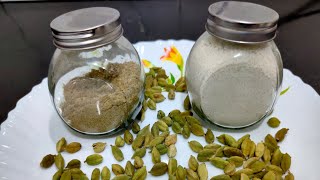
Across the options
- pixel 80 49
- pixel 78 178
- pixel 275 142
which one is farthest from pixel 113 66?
pixel 275 142

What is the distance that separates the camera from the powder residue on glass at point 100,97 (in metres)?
0.45

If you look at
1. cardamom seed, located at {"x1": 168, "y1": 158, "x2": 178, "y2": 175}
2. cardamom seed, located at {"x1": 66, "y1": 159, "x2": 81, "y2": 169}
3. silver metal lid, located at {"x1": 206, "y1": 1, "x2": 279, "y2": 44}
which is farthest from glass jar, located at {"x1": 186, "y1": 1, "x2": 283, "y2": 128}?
cardamom seed, located at {"x1": 66, "y1": 159, "x2": 81, "y2": 169}

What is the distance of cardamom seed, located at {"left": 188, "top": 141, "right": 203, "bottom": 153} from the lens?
1.49 ft

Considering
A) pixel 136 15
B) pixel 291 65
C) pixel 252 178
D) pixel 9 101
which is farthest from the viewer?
pixel 136 15

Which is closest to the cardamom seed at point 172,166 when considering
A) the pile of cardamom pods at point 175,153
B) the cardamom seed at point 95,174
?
the pile of cardamom pods at point 175,153

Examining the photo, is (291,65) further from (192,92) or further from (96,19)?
(96,19)

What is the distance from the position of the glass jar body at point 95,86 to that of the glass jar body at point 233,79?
0.34 feet

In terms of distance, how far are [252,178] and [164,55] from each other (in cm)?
36

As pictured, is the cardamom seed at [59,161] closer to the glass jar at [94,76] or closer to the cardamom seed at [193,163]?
the glass jar at [94,76]

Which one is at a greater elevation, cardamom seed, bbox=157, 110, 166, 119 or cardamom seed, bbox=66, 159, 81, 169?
cardamom seed, bbox=66, 159, 81, 169

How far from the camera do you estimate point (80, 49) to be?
1.39 ft

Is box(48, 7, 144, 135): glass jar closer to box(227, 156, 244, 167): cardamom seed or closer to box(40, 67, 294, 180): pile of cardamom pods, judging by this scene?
box(40, 67, 294, 180): pile of cardamom pods

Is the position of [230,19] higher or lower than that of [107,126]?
higher

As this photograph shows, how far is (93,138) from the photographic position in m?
0.49
